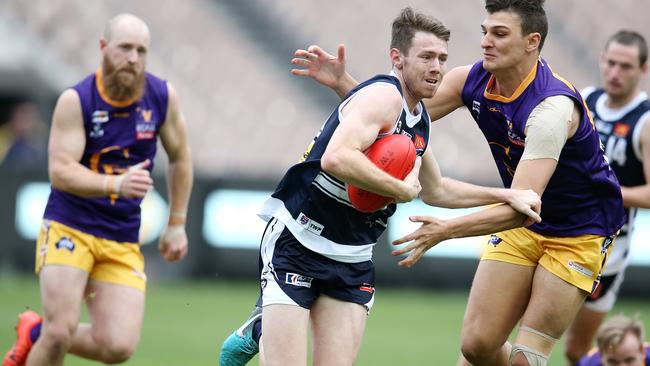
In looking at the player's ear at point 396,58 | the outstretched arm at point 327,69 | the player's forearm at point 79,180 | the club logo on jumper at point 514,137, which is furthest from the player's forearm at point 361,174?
the player's forearm at point 79,180

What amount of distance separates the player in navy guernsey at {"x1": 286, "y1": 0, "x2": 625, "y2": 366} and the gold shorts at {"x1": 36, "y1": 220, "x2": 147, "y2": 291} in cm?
194

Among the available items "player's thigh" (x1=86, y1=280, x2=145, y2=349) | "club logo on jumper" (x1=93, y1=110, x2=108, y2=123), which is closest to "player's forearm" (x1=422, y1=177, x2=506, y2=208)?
"player's thigh" (x1=86, y1=280, x2=145, y2=349)

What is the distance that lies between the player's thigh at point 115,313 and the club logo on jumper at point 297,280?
1.77 m

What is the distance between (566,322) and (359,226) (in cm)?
151

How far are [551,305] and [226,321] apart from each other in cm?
605

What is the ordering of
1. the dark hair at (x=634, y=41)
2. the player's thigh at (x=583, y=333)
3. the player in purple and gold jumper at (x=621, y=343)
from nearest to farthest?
the player in purple and gold jumper at (x=621, y=343) → the dark hair at (x=634, y=41) → the player's thigh at (x=583, y=333)

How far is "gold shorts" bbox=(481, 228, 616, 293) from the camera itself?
7.18 metres

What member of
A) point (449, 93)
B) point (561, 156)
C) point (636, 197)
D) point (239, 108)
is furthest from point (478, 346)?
point (239, 108)

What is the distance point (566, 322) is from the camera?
7191 millimetres

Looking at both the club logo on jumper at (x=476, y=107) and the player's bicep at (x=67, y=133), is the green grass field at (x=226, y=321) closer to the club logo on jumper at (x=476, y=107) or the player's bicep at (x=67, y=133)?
the player's bicep at (x=67, y=133)

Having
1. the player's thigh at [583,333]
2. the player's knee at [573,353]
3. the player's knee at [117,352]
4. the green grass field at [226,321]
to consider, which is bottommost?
the green grass field at [226,321]

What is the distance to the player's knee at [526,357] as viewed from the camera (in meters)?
7.15

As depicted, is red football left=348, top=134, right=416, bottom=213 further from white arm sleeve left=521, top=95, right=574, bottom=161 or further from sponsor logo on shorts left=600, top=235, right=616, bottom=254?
sponsor logo on shorts left=600, top=235, right=616, bottom=254

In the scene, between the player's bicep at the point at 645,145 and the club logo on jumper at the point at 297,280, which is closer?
the club logo on jumper at the point at 297,280
